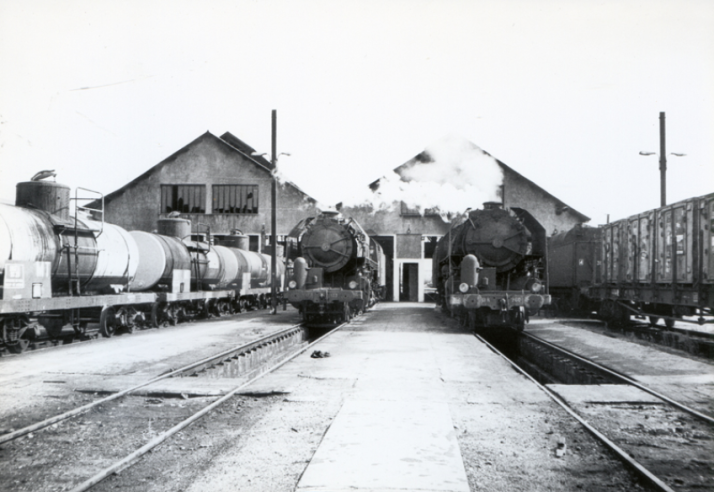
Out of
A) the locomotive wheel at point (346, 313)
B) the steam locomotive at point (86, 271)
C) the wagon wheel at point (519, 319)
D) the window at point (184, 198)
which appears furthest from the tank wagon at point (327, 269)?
the window at point (184, 198)

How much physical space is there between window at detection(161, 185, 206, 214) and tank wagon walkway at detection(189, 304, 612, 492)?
83.1 feet

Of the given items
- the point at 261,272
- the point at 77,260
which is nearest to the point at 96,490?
the point at 77,260

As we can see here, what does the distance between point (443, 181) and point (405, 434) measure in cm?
2347

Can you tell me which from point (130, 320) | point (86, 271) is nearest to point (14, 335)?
point (86, 271)

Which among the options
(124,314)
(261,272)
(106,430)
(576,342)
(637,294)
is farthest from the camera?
(261,272)

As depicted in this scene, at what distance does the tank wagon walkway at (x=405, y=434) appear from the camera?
4113 millimetres

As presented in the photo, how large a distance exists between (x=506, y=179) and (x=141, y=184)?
66.5 ft

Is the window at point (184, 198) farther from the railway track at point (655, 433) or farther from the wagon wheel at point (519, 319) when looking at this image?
the railway track at point (655, 433)

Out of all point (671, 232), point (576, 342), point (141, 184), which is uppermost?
point (141, 184)

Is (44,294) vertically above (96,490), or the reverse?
(44,294)

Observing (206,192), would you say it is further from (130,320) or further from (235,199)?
(130,320)

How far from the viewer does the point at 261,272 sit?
24.9 m

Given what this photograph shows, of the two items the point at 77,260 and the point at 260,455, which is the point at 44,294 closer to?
the point at 77,260

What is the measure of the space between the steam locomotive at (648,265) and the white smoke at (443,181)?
382 centimetres
